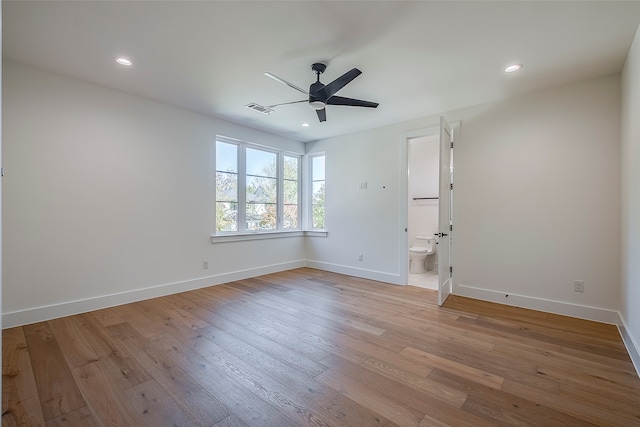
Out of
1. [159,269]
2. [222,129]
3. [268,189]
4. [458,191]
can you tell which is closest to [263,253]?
[268,189]

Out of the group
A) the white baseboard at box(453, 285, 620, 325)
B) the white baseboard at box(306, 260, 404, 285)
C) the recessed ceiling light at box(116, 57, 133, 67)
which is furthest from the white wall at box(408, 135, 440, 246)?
the recessed ceiling light at box(116, 57, 133, 67)

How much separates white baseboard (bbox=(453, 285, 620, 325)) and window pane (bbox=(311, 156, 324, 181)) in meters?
3.08

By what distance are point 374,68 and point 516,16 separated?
1.19 m

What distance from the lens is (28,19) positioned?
7.71 ft

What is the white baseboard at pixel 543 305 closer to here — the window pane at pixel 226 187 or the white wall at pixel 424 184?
the white wall at pixel 424 184

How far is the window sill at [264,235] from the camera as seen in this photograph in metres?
4.70

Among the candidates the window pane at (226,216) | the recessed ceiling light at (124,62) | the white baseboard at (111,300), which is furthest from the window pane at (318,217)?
the recessed ceiling light at (124,62)

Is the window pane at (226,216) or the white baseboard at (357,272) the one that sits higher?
the window pane at (226,216)

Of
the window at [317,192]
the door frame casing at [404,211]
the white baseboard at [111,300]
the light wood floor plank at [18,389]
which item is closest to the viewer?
the light wood floor plank at [18,389]

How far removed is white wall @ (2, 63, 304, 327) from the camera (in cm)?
306

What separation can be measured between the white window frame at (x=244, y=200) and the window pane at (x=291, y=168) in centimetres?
6

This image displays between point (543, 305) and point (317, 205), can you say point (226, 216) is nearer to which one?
point (317, 205)

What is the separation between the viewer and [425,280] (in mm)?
5062

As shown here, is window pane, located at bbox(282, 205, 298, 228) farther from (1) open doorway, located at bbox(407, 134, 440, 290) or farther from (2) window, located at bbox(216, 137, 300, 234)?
(1) open doorway, located at bbox(407, 134, 440, 290)
